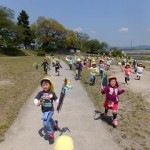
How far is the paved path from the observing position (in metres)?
7.91

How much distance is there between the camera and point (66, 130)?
30.0ft

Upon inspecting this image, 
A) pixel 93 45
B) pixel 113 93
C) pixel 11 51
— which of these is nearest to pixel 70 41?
pixel 93 45

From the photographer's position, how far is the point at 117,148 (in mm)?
7848

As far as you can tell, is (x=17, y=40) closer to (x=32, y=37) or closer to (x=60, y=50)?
(x=32, y=37)

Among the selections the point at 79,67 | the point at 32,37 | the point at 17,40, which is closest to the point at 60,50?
the point at 32,37

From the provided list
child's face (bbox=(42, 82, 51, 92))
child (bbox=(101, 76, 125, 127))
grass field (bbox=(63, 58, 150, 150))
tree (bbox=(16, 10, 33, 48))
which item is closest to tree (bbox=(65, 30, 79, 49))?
tree (bbox=(16, 10, 33, 48))

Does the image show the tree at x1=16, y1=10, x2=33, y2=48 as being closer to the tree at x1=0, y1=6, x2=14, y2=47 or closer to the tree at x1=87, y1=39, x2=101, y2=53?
the tree at x1=0, y1=6, x2=14, y2=47

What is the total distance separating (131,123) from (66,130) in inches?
93.2

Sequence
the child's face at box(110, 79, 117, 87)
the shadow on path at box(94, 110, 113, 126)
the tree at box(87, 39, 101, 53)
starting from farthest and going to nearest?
the tree at box(87, 39, 101, 53) → the shadow on path at box(94, 110, 113, 126) → the child's face at box(110, 79, 117, 87)

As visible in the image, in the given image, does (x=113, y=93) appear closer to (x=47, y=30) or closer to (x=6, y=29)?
(x=6, y=29)

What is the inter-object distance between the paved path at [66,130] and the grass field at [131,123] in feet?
0.93

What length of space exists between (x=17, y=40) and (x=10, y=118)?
70.2m

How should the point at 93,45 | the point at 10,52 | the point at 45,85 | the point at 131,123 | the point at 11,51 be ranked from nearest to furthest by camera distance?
the point at 45,85
the point at 131,123
the point at 10,52
the point at 11,51
the point at 93,45

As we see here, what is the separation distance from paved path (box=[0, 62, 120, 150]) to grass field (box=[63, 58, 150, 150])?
285 millimetres
